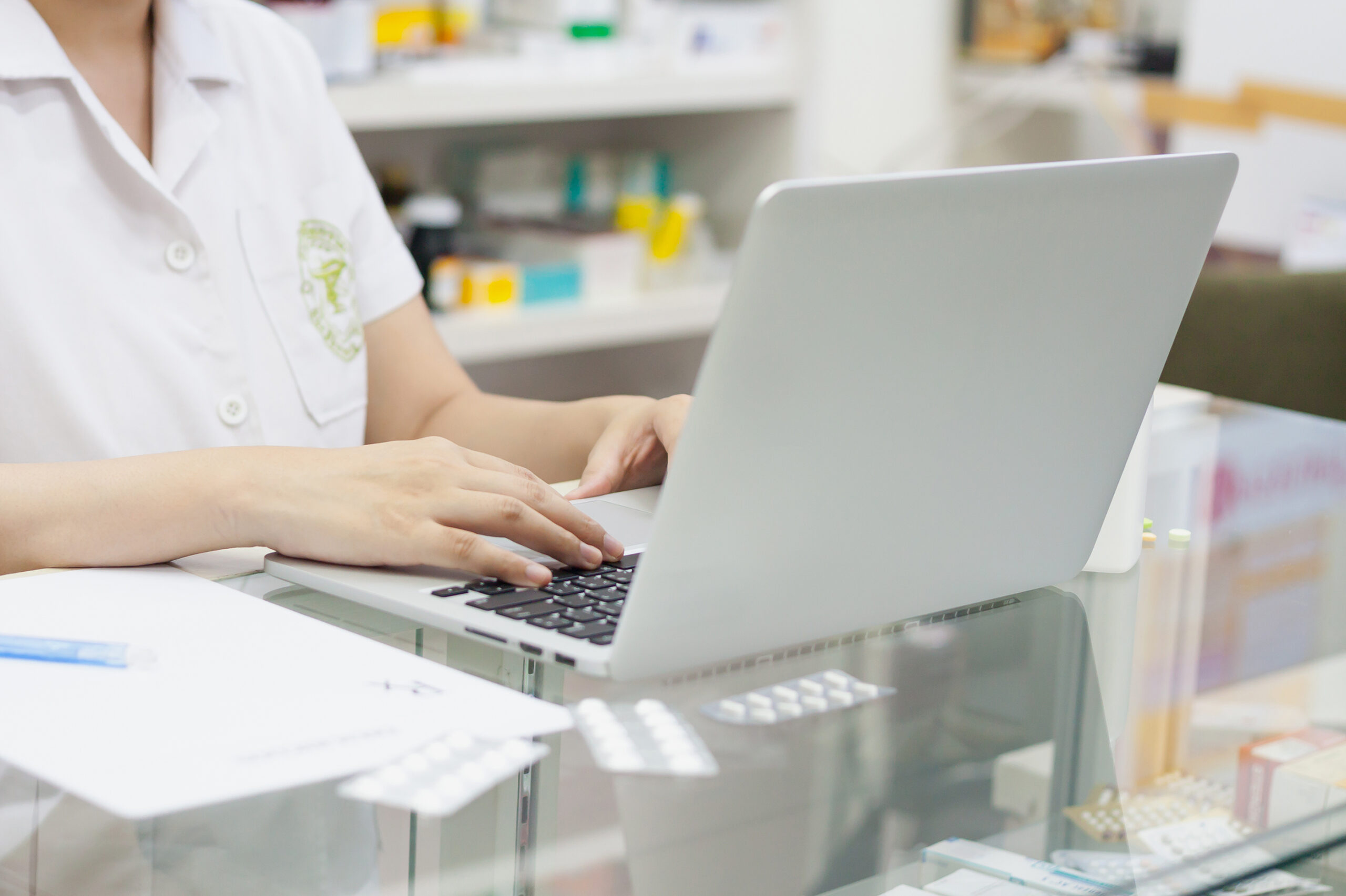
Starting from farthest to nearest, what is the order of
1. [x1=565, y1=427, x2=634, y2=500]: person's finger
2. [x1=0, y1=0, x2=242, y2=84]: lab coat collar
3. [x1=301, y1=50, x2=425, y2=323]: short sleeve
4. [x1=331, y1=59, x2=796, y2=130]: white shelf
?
[x1=331, y1=59, x2=796, y2=130]: white shelf, [x1=301, y1=50, x2=425, y2=323]: short sleeve, [x1=0, y1=0, x2=242, y2=84]: lab coat collar, [x1=565, y1=427, x2=634, y2=500]: person's finger

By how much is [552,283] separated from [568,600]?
1818 millimetres

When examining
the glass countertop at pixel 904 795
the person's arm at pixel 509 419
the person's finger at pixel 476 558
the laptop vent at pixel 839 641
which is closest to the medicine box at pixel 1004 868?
the glass countertop at pixel 904 795

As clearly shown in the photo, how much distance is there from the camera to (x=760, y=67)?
267 centimetres

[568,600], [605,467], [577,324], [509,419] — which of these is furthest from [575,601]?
[577,324]

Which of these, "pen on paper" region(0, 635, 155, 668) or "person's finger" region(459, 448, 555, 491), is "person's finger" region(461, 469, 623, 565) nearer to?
"person's finger" region(459, 448, 555, 491)

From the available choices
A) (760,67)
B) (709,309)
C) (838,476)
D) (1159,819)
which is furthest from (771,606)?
(760,67)

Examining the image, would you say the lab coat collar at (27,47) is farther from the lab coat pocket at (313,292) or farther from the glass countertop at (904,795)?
the glass countertop at (904,795)

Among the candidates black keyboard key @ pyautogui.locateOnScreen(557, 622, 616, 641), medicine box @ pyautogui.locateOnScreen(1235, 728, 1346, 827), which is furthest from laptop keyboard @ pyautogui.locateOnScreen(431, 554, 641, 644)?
medicine box @ pyautogui.locateOnScreen(1235, 728, 1346, 827)

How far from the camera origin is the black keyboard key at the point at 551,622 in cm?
64

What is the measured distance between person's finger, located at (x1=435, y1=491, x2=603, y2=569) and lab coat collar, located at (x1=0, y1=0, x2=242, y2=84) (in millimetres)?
489

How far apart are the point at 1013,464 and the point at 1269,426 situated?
20.2 inches

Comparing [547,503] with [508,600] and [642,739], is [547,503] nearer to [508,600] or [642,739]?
[508,600]

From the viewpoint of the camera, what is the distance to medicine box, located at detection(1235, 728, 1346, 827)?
566 millimetres

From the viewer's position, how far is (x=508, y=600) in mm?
674
